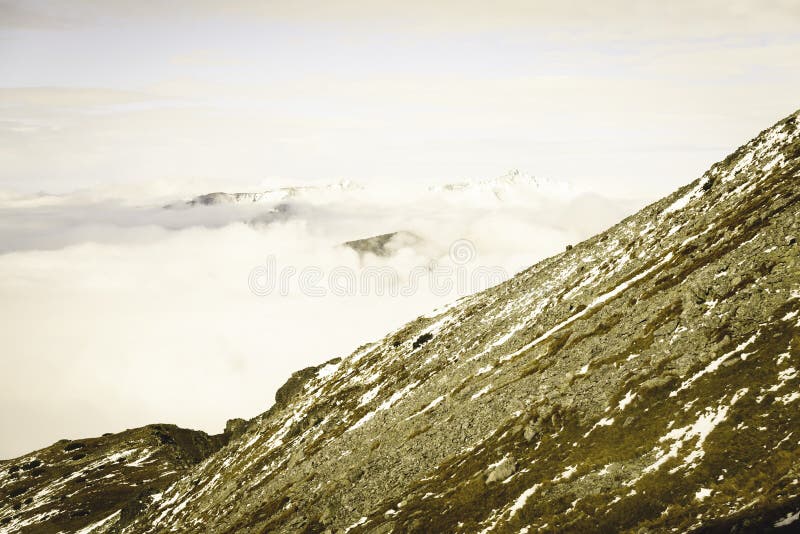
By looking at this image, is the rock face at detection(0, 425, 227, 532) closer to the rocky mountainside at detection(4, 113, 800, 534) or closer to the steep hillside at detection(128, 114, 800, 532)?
the rocky mountainside at detection(4, 113, 800, 534)

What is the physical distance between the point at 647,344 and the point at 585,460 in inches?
481

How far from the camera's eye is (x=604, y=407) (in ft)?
125

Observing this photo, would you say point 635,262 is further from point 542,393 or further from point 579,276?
point 542,393

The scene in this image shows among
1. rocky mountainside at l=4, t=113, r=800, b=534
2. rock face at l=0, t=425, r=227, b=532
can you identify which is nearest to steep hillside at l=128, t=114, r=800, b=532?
rocky mountainside at l=4, t=113, r=800, b=534

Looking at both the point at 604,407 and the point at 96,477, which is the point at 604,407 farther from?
the point at 96,477

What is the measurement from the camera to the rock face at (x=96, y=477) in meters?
113

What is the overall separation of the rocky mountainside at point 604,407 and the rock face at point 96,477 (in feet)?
109

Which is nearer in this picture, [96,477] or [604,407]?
[604,407]

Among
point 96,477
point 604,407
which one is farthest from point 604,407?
point 96,477

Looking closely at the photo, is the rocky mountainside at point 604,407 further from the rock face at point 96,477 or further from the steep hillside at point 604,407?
the rock face at point 96,477

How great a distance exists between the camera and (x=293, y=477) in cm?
6800

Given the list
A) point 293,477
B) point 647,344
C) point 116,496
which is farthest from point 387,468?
point 116,496

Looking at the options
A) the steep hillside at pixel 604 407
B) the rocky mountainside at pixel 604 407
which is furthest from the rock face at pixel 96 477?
the steep hillside at pixel 604 407

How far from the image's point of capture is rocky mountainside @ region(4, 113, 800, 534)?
27172 millimetres
